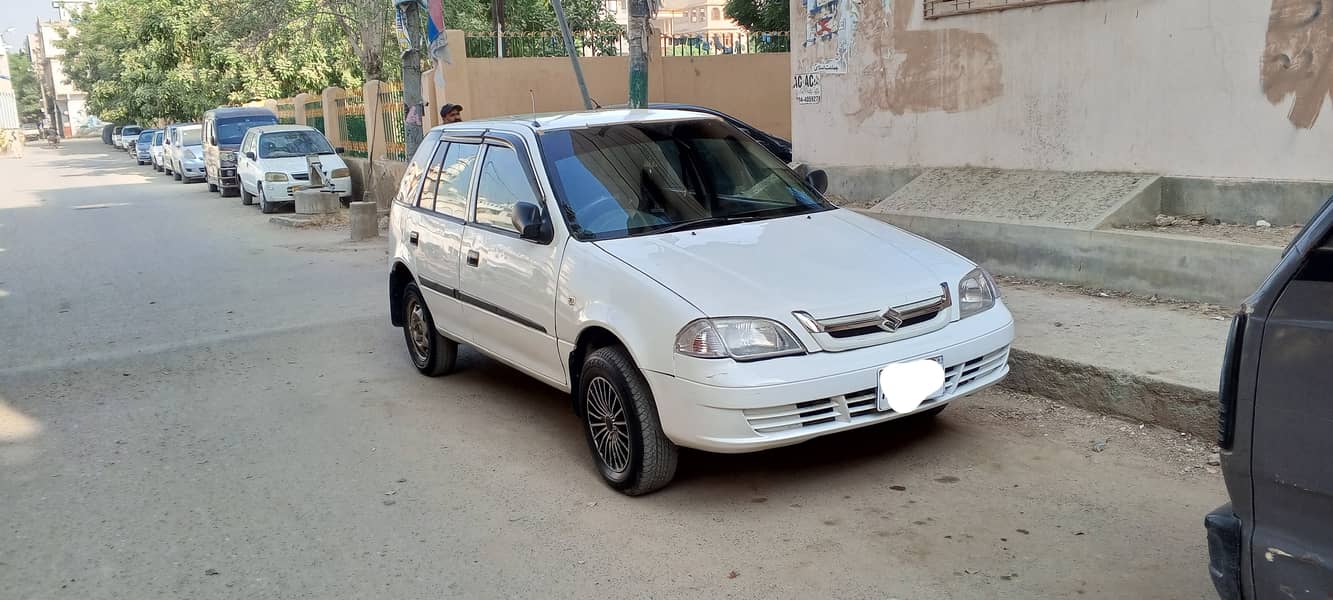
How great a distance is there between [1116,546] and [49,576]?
4.21 metres

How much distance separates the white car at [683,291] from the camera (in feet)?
13.9

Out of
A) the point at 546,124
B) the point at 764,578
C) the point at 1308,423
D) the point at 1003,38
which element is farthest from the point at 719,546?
the point at 1003,38

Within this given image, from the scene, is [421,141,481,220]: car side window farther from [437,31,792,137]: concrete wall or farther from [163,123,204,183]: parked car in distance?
[163,123,204,183]: parked car in distance

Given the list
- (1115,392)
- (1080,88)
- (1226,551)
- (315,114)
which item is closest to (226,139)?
(315,114)

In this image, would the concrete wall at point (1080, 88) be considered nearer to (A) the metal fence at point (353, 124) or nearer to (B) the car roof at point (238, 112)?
(A) the metal fence at point (353, 124)

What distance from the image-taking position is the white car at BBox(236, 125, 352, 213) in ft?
64.0

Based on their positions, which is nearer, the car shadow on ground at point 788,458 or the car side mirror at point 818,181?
the car shadow on ground at point 788,458

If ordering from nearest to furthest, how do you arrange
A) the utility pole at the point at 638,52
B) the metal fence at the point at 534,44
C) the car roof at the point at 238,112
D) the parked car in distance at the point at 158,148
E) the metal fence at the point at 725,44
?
the utility pole at the point at 638,52 → the metal fence at the point at 534,44 → the metal fence at the point at 725,44 → the car roof at the point at 238,112 → the parked car in distance at the point at 158,148

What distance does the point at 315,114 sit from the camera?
87.0ft

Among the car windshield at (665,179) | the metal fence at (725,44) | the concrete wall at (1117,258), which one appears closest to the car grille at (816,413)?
the car windshield at (665,179)

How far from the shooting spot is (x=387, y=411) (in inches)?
247

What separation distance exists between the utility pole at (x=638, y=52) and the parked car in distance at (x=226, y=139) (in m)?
16.1

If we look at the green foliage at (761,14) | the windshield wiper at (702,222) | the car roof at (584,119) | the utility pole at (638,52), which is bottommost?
the windshield wiper at (702,222)

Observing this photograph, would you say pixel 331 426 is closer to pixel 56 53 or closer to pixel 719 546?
pixel 719 546
